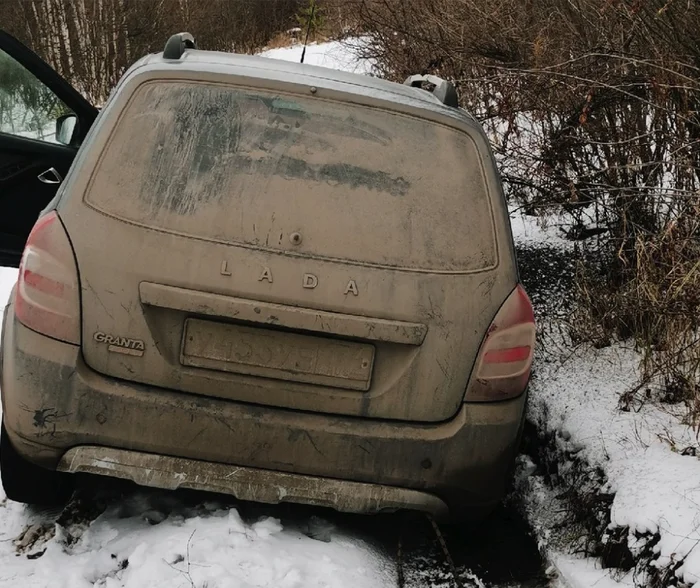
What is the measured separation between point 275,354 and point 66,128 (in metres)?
3.12

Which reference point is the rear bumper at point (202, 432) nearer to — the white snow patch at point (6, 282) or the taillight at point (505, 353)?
the taillight at point (505, 353)

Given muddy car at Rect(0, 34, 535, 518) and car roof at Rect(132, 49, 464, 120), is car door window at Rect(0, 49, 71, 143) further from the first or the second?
muddy car at Rect(0, 34, 535, 518)

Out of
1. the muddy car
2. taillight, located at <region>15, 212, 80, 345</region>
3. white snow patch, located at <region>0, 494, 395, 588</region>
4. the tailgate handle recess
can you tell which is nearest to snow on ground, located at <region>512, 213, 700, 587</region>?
the muddy car

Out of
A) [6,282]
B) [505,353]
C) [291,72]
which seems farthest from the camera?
[6,282]

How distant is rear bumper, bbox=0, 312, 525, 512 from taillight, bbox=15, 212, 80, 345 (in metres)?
0.05

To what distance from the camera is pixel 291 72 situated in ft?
11.0

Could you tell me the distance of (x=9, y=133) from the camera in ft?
17.6

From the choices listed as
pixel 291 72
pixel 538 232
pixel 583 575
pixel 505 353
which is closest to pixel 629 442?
pixel 583 575

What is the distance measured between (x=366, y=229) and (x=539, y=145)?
125 inches

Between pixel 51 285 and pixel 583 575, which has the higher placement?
pixel 51 285

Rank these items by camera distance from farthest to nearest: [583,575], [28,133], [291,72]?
[28,133] < [291,72] < [583,575]

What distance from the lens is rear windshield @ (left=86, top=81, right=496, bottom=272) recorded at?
278 centimetres

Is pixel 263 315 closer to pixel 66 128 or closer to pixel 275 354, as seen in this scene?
pixel 275 354

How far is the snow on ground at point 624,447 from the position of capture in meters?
3.02
